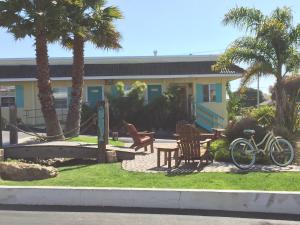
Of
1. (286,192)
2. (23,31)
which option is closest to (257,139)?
(286,192)

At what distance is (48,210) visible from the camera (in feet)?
31.3

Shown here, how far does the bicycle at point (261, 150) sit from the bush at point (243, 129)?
1.42 meters

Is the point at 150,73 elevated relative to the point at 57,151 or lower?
elevated

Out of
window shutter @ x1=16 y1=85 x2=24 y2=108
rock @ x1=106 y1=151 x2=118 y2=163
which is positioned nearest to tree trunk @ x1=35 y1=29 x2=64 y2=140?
rock @ x1=106 y1=151 x2=118 y2=163

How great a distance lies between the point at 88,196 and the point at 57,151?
214 inches

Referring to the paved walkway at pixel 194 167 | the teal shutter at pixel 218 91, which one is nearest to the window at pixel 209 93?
the teal shutter at pixel 218 91

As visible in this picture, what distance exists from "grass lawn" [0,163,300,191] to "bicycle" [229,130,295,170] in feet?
3.49

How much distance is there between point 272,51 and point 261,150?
4.40 m

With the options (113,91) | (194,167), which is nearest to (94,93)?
(113,91)

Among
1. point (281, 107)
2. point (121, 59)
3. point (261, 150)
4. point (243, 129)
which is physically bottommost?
point (261, 150)

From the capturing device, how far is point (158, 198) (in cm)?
967

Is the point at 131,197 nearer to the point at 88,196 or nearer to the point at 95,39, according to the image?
the point at 88,196

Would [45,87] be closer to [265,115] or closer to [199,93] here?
[265,115]

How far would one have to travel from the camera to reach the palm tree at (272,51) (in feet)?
52.6
